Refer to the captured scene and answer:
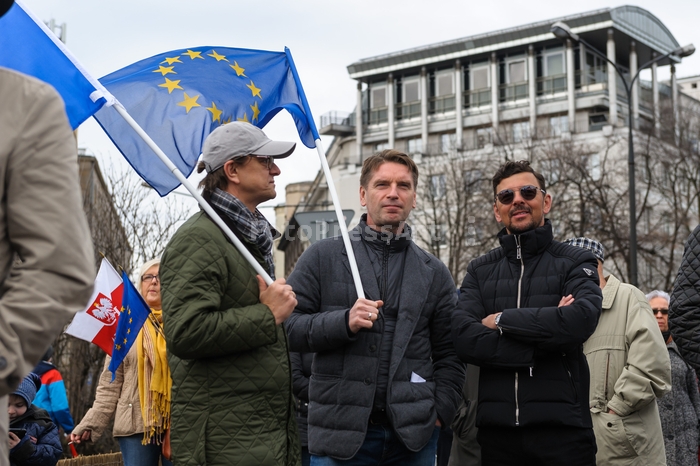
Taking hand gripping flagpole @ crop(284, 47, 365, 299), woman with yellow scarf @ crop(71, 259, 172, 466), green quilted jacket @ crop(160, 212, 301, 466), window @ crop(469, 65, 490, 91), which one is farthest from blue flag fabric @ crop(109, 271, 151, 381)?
window @ crop(469, 65, 490, 91)

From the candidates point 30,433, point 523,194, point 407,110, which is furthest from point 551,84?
point 523,194

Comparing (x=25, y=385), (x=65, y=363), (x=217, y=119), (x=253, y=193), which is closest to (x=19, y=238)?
(x=253, y=193)

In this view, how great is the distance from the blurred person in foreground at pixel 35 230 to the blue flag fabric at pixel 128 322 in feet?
17.5

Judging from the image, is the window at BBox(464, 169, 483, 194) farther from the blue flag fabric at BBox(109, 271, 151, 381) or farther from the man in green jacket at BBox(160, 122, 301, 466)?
the man in green jacket at BBox(160, 122, 301, 466)

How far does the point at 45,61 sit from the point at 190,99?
110 centimetres

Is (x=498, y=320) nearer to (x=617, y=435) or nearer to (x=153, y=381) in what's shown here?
(x=617, y=435)

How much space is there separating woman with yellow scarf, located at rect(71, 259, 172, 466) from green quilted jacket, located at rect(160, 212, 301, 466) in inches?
136

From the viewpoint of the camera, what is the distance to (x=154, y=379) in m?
7.81

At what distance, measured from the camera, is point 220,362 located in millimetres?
4207

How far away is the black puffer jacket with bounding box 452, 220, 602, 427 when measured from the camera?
5.01 meters

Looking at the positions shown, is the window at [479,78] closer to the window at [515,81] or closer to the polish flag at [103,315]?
the window at [515,81]

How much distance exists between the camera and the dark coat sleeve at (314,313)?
15.8 ft

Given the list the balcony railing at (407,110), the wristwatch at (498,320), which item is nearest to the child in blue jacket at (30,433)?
the wristwatch at (498,320)

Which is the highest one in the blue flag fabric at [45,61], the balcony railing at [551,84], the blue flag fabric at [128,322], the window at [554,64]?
the window at [554,64]
